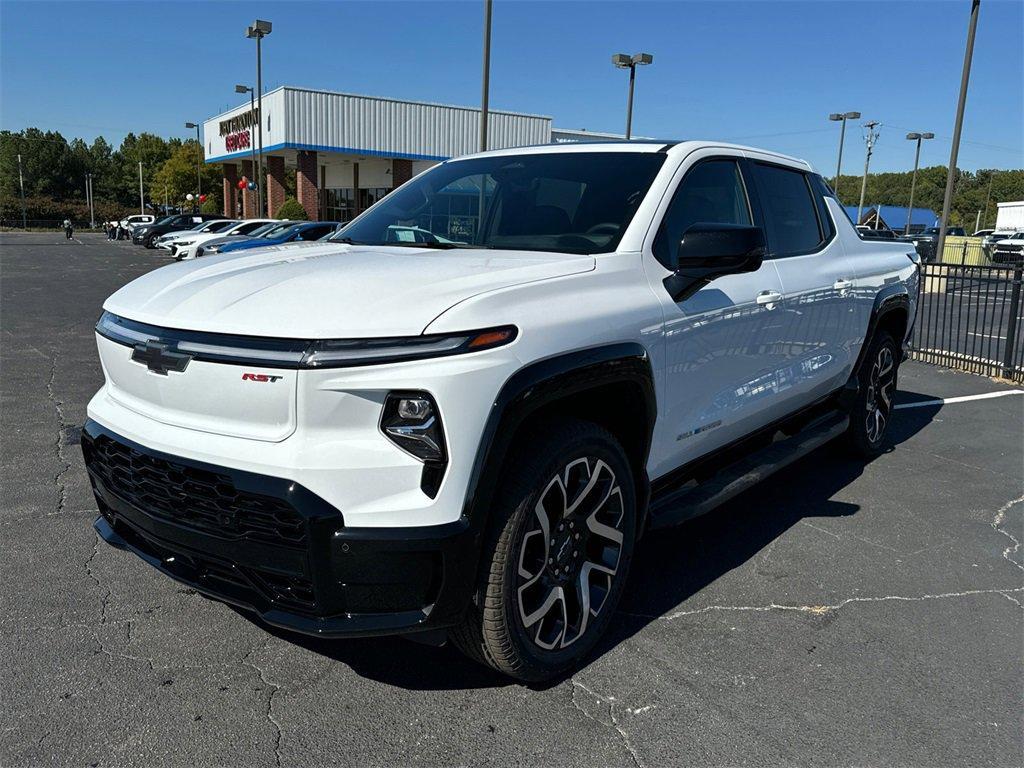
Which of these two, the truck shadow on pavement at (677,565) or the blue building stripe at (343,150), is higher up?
the blue building stripe at (343,150)

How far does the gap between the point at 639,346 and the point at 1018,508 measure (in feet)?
11.2


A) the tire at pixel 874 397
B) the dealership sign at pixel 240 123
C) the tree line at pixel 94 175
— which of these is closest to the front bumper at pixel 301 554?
the tire at pixel 874 397

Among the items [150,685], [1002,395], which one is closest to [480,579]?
[150,685]

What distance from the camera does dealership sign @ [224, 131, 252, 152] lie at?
146 feet

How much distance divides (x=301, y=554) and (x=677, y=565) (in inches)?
86.6

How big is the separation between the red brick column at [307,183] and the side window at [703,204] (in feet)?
123

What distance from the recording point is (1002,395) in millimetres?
8539

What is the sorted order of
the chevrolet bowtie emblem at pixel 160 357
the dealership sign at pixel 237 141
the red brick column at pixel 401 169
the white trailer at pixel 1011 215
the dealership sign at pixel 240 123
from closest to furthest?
the chevrolet bowtie emblem at pixel 160 357, the red brick column at pixel 401 169, the dealership sign at pixel 240 123, the dealership sign at pixel 237 141, the white trailer at pixel 1011 215

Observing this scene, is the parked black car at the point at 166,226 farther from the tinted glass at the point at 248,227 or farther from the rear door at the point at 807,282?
the rear door at the point at 807,282

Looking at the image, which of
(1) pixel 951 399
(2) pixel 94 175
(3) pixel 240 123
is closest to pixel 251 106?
(3) pixel 240 123

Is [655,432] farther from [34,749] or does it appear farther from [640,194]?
[34,749]

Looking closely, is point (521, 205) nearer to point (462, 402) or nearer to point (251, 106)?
point (462, 402)

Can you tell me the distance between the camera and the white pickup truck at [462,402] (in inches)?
92.3

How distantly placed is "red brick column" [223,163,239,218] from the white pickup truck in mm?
Answer: 56582
